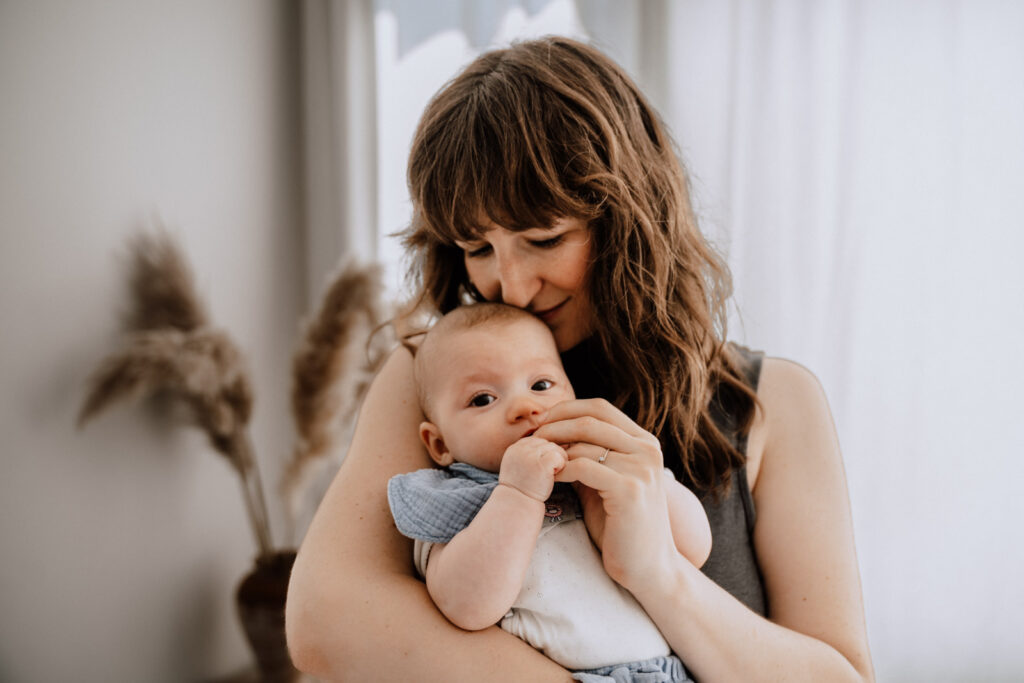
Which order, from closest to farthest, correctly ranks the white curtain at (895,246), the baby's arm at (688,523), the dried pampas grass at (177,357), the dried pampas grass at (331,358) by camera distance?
1. the baby's arm at (688,523)
2. the white curtain at (895,246)
3. the dried pampas grass at (177,357)
4. the dried pampas grass at (331,358)

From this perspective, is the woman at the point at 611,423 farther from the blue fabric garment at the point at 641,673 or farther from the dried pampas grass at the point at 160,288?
the dried pampas grass at the point at 160,288

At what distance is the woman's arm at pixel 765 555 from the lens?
38.9 inches

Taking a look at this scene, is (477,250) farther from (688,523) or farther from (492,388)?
(688,523)

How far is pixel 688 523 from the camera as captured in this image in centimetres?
110

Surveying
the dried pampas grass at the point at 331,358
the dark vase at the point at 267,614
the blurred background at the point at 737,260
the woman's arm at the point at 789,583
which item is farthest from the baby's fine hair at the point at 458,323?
the dark vase at the point at 267,614

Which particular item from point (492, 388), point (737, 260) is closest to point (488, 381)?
point (492, 388)

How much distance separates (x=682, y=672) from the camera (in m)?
1.02

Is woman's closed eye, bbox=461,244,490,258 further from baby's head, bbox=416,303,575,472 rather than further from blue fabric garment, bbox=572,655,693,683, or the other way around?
blue fabric garment, bbox=572,655,693,683

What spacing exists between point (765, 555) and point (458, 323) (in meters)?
Result: 0.65

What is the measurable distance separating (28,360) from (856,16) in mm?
2617

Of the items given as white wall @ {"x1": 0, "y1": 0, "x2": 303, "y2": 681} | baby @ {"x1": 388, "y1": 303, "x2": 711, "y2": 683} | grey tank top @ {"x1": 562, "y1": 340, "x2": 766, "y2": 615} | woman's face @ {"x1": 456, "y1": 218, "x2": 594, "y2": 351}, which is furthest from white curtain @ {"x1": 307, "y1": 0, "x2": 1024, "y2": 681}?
white wall @ {"x1": 0, "y1": 0, "x2": 303, "y2": 681}

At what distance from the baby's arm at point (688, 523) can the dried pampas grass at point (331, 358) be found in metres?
1.60

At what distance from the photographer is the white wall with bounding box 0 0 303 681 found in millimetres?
2160

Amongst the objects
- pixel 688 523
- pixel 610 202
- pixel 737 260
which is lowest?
pixel 688 523
